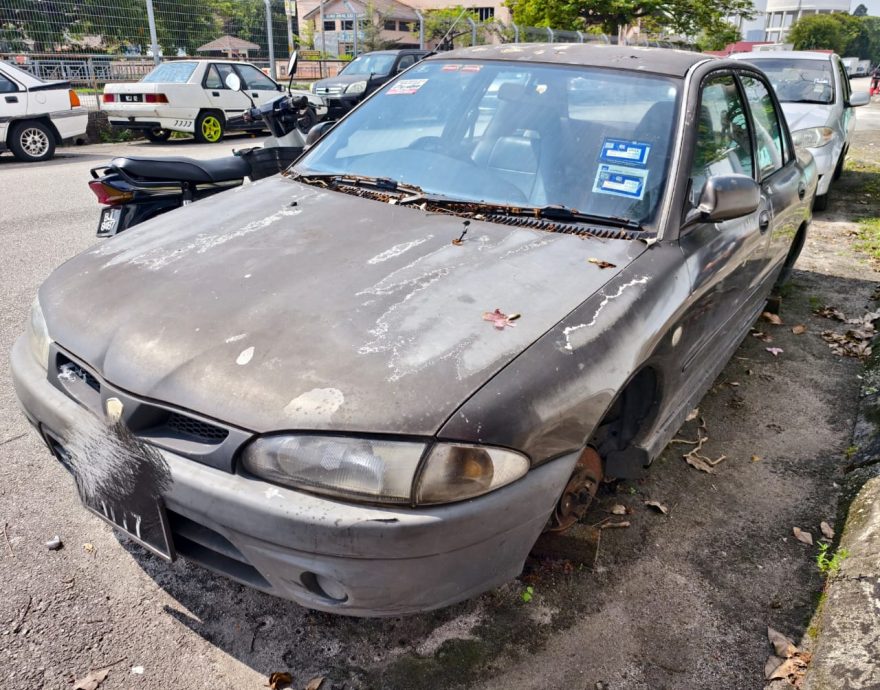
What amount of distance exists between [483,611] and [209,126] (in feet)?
43.2

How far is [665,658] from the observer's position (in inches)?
88.9

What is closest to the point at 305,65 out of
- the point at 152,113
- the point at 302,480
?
the point at 152,113

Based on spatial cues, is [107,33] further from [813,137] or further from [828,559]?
[828,559]

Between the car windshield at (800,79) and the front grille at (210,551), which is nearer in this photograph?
the front grille at (210,551)

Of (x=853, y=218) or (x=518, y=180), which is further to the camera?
(x=853, y=218)

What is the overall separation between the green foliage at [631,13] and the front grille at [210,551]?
101 feet

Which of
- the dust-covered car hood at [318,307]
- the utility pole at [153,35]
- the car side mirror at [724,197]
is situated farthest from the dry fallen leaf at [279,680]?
the utility pole at [153,35]

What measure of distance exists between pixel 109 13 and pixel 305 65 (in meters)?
12.2

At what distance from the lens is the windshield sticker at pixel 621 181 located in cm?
270

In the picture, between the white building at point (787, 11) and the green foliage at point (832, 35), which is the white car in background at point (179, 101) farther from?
the white building at point (787, 11)

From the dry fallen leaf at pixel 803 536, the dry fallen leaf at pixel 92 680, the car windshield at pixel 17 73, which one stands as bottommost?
the dry fallen leaf at pixel 803 536

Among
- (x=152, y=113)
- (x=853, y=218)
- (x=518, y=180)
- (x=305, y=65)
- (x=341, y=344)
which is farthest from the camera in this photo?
(x=305, y=65)

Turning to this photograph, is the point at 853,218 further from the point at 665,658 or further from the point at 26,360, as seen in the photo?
the point at 26,360

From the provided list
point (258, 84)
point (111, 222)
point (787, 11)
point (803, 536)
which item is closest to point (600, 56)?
point (803, 536)
